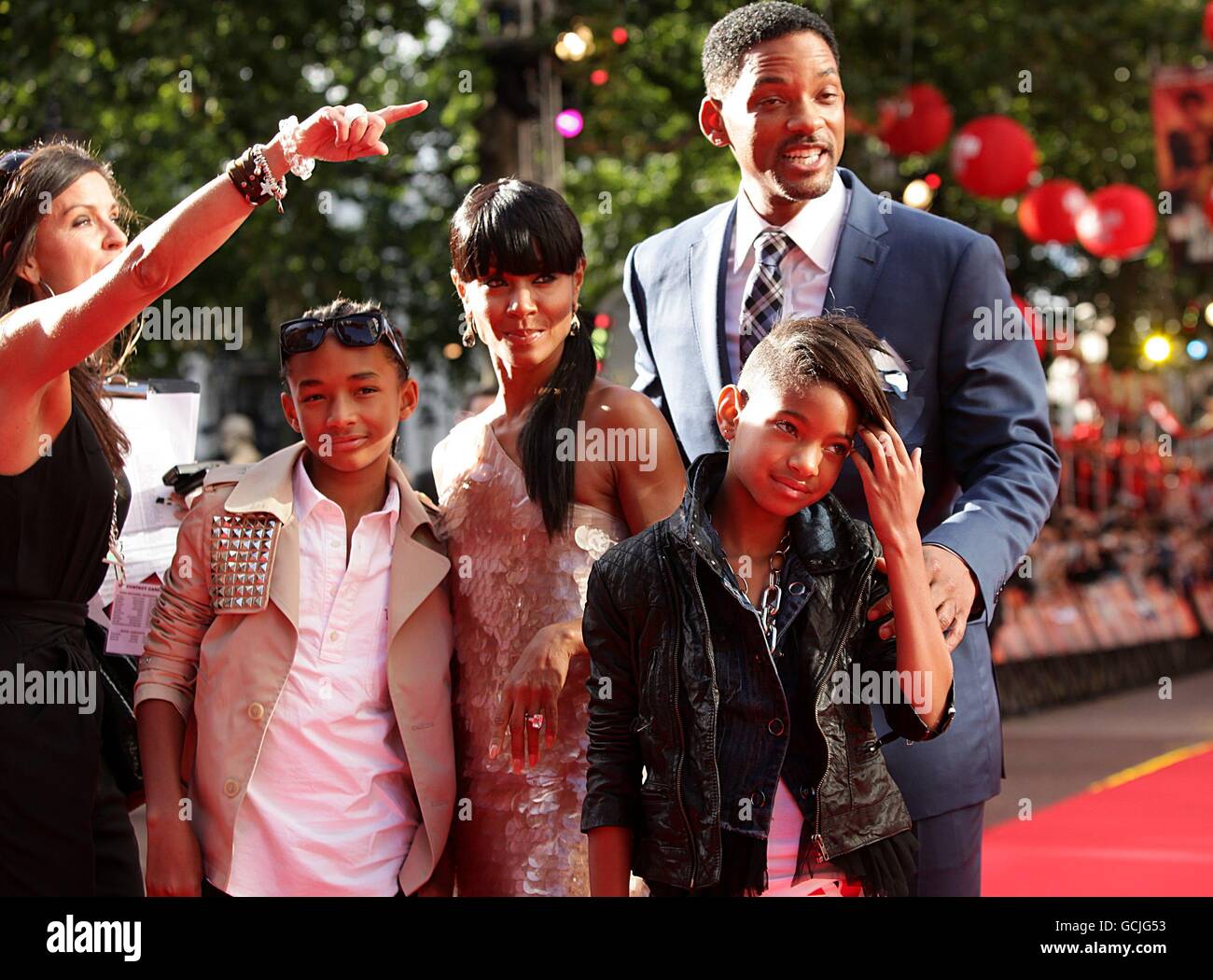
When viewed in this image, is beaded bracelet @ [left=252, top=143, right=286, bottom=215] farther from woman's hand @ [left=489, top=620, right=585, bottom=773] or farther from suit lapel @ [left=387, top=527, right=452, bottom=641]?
woman's hand @ [left=489, top=620, right=585, bottom=773]

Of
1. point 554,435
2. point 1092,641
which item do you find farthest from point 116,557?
point 1092,641

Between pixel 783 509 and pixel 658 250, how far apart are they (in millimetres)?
911

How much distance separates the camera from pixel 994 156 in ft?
34.0

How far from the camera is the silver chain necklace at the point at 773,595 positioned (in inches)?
95.9

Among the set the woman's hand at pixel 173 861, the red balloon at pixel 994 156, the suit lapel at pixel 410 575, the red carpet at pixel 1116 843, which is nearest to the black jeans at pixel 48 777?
the woman's hand at pixel 173 861

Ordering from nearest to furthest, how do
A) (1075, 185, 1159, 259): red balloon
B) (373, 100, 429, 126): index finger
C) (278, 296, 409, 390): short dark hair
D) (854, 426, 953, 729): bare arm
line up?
(854, 426, 953, 729): bare arm
(373, 100, 429, 126): index finger
(278, 296, 409, 390): short dark hair
(1075, 185, 1159, 259): red balloon

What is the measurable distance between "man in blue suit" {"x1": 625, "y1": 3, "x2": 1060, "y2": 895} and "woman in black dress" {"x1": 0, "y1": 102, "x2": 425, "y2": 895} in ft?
2.47

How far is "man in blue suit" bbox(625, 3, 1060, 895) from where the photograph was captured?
8.87 ft

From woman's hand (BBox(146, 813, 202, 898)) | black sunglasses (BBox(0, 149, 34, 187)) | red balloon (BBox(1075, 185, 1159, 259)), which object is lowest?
woman's hand (BBox(146, 813, 202, 898))

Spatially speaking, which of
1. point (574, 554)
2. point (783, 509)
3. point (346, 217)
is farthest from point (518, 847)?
point (346, 217)

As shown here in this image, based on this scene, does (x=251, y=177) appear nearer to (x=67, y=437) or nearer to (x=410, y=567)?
(x=67, y=437)

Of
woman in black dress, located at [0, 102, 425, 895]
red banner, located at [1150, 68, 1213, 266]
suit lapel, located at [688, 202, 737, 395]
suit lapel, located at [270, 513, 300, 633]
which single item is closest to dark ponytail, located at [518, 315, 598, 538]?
suit lapel, located at [688, 202, 737, 395]

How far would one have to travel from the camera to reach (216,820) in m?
2.75
